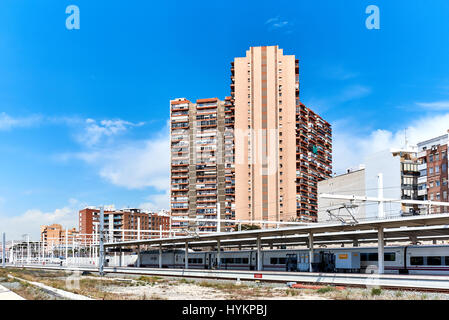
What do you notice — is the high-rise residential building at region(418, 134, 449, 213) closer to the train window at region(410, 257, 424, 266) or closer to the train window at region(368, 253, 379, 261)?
→ the train window at region(368, 253, 379, 261)

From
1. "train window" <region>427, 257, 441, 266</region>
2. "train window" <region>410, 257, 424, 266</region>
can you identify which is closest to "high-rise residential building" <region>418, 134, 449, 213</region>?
"train window" <region>410, 257, 424, 266</region>

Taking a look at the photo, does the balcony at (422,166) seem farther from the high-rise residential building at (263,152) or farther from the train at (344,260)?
the train at (344,260)

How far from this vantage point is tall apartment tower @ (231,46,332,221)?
357ft

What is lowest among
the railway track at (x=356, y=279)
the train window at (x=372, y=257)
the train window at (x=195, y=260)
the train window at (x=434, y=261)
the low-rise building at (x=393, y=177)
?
the train window at (x=195, y=260)

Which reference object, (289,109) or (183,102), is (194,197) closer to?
(183,102)

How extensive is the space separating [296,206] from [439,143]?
115 ft

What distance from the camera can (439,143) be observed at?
83750 millimetres

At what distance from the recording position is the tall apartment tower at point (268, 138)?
357 feet

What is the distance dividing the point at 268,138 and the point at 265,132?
154 centimetres

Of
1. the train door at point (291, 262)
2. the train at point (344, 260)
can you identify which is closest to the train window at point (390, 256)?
the train at point (344, 260)

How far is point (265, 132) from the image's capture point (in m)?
110

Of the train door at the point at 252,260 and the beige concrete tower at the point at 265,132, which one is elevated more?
the beige concrete tower at the point at 265,132

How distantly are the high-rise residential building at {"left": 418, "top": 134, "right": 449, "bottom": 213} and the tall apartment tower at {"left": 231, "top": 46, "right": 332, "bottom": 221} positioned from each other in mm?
30081
